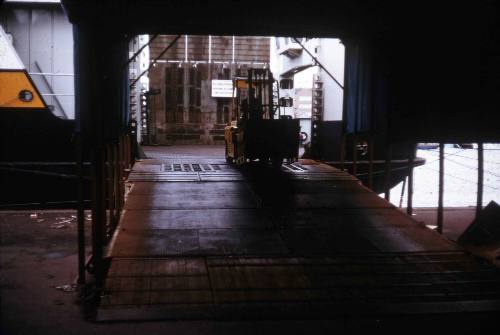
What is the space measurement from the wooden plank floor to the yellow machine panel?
13.4 feet

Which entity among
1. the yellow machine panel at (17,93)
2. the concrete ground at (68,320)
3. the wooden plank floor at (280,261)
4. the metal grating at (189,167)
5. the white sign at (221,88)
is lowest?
the concrete ground at (68,320)

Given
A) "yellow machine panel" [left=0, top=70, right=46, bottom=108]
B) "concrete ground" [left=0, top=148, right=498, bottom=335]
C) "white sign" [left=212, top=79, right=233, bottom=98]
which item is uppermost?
"white sign" [left=212, top=79, right=233, bottom=98]

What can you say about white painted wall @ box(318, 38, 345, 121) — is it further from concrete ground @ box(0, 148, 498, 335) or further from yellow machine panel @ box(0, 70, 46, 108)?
concrete ground @ box(0, 148, 498, 335)

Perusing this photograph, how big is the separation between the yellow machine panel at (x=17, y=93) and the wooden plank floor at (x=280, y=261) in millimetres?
4073

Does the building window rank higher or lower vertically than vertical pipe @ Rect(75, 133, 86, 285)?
higher

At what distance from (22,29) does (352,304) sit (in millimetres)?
13508

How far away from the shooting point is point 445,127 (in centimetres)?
883

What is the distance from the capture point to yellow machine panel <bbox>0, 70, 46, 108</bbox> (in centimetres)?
1162

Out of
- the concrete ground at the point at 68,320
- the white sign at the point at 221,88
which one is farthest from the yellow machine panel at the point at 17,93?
the white sign at the point at 221,88

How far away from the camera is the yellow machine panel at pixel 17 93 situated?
11.6 m

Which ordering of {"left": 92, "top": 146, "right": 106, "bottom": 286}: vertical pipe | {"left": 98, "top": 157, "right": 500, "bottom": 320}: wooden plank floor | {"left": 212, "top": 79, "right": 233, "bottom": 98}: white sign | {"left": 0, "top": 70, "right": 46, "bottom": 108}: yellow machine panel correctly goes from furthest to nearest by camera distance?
{"left": 212, "top": 79, "right": 233, "bottom": 98}: white sign < {"left": 0, "top": 70, "right": 46, "bottom": 108}: yellow machine panel < {"left": 92, "top": 146, "right": 106, "bottom": 286}: vertical pipe < {"left": 98, "top": 157, "right": 500, "bottom": 320}: wooden plank floor

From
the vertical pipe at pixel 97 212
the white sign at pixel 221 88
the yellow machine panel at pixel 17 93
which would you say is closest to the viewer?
the vertical pipe at pixel 97 212

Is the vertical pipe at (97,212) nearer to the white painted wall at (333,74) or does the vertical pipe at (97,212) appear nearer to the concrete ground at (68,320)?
the concrete ground at (68,320)

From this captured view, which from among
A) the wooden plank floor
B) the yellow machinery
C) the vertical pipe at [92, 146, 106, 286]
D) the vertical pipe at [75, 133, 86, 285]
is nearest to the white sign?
the yellow machinery
